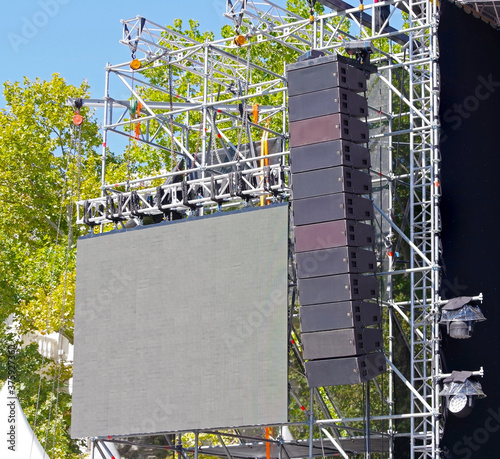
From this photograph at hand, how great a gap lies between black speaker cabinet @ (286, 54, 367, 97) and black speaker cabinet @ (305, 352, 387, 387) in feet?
12.5

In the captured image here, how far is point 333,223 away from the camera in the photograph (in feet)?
50.1

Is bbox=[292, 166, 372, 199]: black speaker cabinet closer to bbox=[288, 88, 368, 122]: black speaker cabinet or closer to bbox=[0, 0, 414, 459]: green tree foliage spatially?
bbox=[288, 88, 368, 122]: black speaker cabinet

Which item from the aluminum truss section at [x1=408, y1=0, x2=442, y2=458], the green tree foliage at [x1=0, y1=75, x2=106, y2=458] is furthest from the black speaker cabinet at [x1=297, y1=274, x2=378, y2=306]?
the green tree foliage at [x1=0, y1=75, x2=106, y2=458]

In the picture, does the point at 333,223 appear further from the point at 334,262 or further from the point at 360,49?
the point at 360,49

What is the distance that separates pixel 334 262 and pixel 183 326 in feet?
9.23

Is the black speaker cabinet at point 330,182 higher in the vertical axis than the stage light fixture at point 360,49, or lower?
lower

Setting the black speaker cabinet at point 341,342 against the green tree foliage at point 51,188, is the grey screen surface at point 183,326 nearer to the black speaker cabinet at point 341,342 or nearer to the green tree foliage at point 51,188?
the black speaker cabinet at point 341,342

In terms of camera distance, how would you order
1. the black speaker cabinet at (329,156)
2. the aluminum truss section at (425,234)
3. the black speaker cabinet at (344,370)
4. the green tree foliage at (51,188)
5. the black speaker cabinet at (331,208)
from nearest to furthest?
the black speaker cabinet at (344,370) → the black speaker cabinet at (331,208) → the black speaker cabinet at (329,156) → the aluminum truss section at (425,234) → the green tree foliage at (51,188)

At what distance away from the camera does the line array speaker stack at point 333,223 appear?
14992 millimetres

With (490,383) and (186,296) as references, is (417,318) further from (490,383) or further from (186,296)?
(186,296)

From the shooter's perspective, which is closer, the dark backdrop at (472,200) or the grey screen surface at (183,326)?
the dark backdrop at (472,200)

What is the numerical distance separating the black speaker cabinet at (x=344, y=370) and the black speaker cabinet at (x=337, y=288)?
0.82m

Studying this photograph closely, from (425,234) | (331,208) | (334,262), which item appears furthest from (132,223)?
(425,234)

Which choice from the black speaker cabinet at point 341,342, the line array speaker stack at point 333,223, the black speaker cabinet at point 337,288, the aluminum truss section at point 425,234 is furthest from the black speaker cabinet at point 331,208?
the black speaker cabinet at point 341,342
